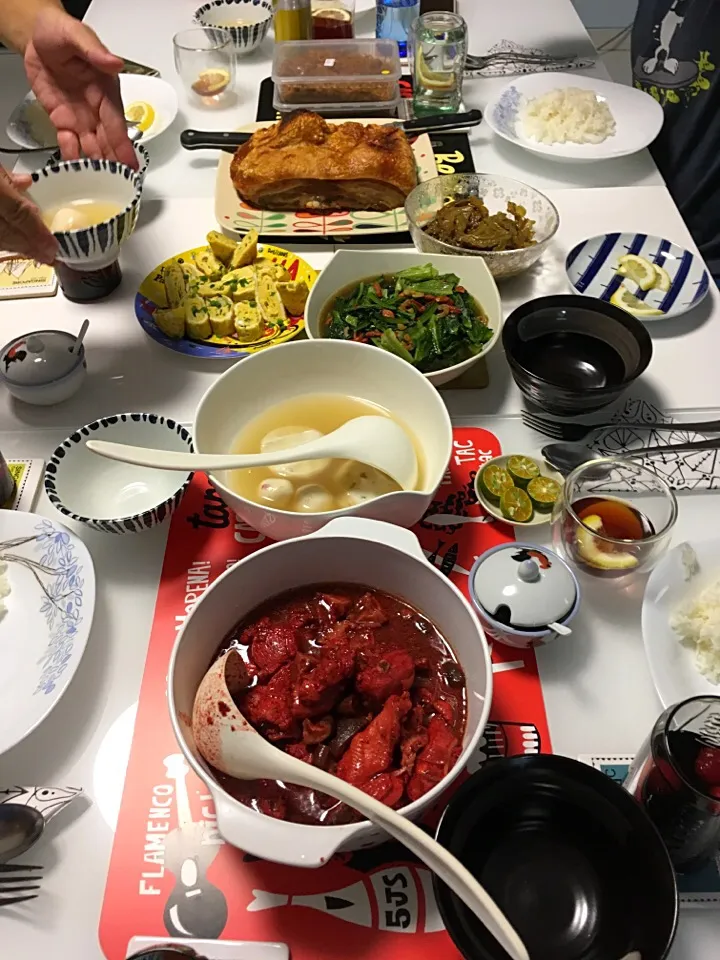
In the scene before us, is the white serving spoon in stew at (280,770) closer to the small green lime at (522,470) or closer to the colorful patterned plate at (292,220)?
the small green lime at (522,470)

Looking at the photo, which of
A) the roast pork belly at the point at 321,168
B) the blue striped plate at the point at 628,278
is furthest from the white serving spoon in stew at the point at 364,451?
the roast pork belly at the point at 321,168

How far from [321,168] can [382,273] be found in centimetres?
45

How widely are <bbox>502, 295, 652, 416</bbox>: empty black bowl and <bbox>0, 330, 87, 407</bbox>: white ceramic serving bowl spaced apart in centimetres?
84

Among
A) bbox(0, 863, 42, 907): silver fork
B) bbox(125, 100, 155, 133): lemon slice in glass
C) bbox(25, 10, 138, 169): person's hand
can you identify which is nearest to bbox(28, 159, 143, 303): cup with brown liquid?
bbox(25, 10, 138, 169): person's hand

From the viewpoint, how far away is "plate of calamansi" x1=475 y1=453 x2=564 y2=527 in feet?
3.94

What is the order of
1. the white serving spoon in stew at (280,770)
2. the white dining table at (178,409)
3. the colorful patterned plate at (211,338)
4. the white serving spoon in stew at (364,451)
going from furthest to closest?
the colorful patterned plate at (211,338), the white serving spoon in stew at (364,451), the white dining table at (178,409), the white serving spoon in stew at (280,770)

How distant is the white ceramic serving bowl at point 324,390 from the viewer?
1.21m

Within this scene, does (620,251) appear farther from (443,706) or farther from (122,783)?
(122,783)

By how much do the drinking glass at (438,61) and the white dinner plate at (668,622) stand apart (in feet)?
5.36

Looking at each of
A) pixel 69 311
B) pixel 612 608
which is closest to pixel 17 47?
pixel 69 311

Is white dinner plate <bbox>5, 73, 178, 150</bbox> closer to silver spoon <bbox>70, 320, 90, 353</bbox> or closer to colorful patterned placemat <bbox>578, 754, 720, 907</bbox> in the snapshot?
silver spoon <bbox>70, 320, 90, 353</bbox>

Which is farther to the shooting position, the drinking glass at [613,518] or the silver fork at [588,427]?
the silver fork at [588,427]

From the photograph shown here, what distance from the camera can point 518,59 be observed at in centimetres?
236

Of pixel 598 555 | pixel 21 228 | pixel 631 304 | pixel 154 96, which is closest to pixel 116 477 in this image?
pixel 21 228
